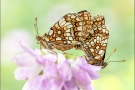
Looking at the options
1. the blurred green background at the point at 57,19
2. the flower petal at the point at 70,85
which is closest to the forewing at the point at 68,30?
the flower petal at the point at 70,85

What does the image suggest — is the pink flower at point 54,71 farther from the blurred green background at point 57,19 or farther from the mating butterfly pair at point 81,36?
the blurred green background at point 57,19

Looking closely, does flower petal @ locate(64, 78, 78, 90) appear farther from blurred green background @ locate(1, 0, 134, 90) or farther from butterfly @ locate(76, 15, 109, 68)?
blurred green background @ locate(1, 0, 134, 90)

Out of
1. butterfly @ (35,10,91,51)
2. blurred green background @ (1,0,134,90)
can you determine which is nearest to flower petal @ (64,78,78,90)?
butterfly @ (35,10,91,51)

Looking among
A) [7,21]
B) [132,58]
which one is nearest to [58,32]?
[132,58]

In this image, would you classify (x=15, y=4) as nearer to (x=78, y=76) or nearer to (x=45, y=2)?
(x=45, y=2)

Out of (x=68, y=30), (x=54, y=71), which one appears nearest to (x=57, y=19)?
(x=68, y=30)

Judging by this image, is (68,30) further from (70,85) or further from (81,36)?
(70,85)

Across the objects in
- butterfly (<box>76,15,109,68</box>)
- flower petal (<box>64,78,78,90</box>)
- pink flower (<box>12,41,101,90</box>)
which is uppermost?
butterfly (<box>76,15,109,68</box>)
